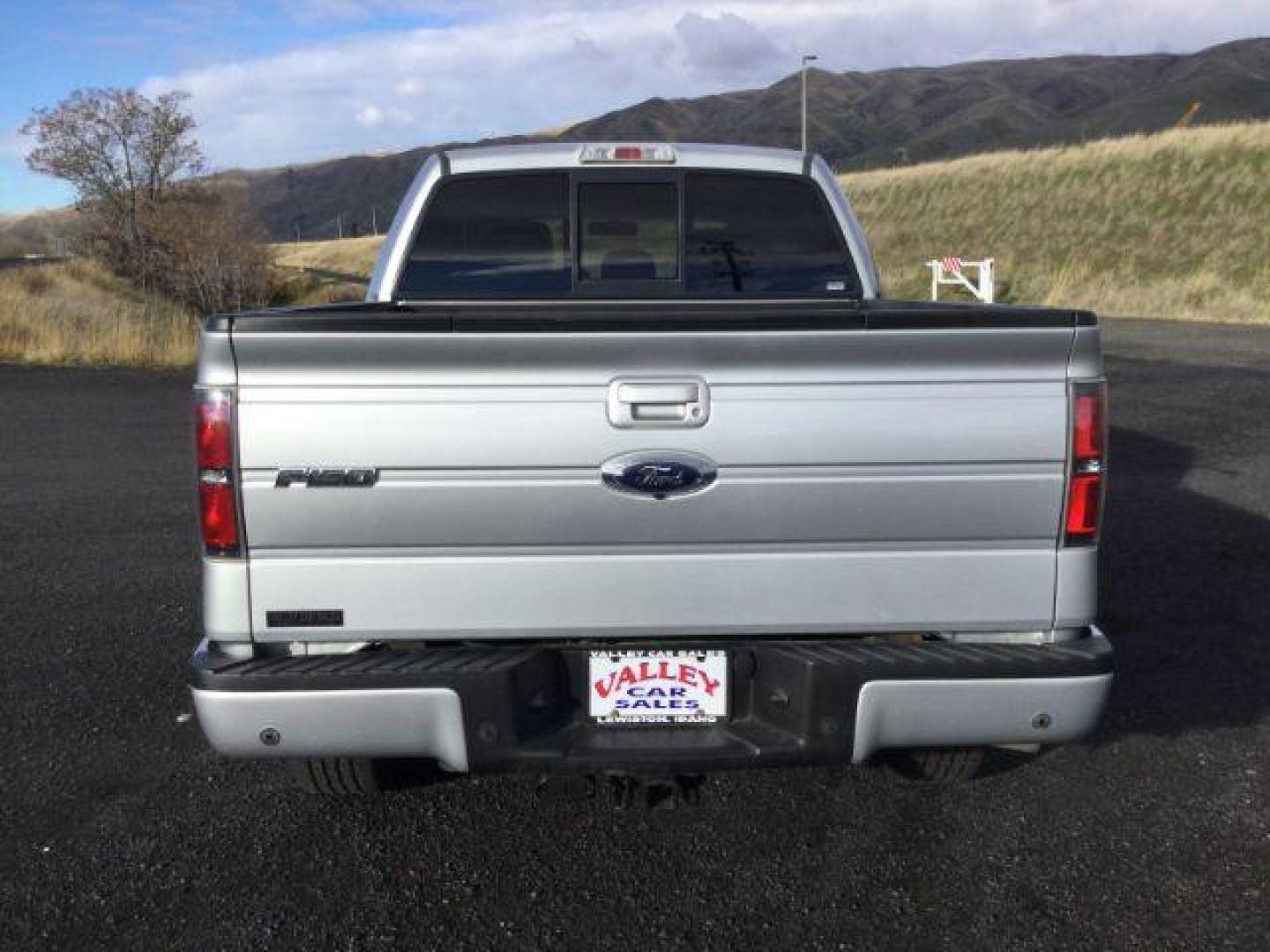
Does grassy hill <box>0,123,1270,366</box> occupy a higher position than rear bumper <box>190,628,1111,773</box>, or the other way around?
grassy hill <box>0,123,1270,366</box>

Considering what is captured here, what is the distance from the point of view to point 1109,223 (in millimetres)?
31438

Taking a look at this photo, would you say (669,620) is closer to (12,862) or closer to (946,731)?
(946,731)

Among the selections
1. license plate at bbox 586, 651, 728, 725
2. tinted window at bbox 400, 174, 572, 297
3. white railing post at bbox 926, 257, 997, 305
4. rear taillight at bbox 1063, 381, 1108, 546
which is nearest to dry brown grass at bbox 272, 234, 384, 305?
tinted window at bbox 400, 174, 572, 297

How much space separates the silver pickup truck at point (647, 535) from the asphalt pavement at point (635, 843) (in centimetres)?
45

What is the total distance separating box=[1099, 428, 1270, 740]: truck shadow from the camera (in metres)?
4.27

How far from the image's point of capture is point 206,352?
8.56ft

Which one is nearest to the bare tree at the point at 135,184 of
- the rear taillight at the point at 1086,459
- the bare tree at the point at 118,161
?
the bare tree at the point at 118,161

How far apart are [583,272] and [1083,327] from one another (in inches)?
89.1

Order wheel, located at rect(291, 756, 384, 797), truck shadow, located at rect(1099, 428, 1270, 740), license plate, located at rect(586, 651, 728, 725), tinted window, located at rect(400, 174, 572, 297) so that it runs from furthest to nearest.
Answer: tinted window, located at rect(400, 174, 572, 297) < truck shadow, located at rect(1099, 428, 1270, 740) < wheel, located at rect(291, 756, 384, 797) < license plate, located at rect(586, 651, 728, 725)

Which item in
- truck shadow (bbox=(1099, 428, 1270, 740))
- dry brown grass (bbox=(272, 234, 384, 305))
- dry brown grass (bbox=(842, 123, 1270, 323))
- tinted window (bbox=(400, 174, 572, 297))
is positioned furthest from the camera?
dry brown grass (bbox=(842, 123, 1270, 323))

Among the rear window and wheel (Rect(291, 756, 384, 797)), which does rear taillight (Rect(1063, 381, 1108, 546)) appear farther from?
wheel (Rect(291, 756, 384, 797))

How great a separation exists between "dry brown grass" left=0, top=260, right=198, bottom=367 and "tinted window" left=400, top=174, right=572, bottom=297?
38.6 feet

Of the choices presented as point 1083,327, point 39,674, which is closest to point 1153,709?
point 1083,327

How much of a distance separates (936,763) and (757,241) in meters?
2.12
